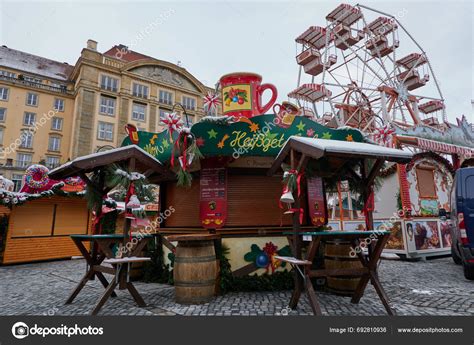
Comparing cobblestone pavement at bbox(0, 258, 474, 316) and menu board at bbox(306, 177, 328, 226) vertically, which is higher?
menu board at bbox(306, 177, 328, 226)

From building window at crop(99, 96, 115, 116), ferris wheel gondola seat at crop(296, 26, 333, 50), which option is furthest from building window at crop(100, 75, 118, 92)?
ferris wheel gondola seat at crop(296, 26, 333, 50)

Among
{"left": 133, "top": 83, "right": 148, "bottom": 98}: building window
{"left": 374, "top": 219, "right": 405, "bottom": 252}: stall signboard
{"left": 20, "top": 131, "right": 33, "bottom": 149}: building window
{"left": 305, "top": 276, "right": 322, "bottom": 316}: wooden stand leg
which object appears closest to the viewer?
{"left": 305, "top": 276, "right": 322, "bottom": 316}: wooden stand leg

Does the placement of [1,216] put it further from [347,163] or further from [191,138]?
[347,163]

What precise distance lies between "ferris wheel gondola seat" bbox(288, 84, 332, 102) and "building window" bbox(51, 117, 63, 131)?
97.9 ft

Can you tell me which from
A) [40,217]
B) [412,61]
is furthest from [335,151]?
[412,61]

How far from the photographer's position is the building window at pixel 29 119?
36125mm

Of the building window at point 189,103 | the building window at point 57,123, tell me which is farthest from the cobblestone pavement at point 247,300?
the building window at point 189,103

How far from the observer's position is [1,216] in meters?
11.4

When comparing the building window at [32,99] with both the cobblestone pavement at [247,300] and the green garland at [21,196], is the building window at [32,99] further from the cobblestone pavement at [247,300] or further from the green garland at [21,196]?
the cobblestone pavement at [247,300]

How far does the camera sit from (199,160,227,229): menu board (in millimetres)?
6688

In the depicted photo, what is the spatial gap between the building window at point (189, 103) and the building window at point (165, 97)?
217 centimetres

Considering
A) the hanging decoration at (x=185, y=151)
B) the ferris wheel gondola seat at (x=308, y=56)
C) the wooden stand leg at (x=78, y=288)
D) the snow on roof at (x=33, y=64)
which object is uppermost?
the snow on roof at (x=33, y=64)

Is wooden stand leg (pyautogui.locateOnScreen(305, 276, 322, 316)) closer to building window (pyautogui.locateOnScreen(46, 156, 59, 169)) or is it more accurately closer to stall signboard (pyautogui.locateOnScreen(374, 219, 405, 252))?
stall signboard (pyautogui.locateOnScreen(374, 219, 405, 252))
